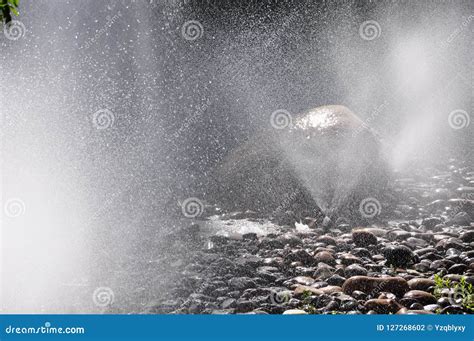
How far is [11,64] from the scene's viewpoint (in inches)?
531

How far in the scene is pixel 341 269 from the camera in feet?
19.7

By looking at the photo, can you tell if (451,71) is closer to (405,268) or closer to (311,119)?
(311,119)
